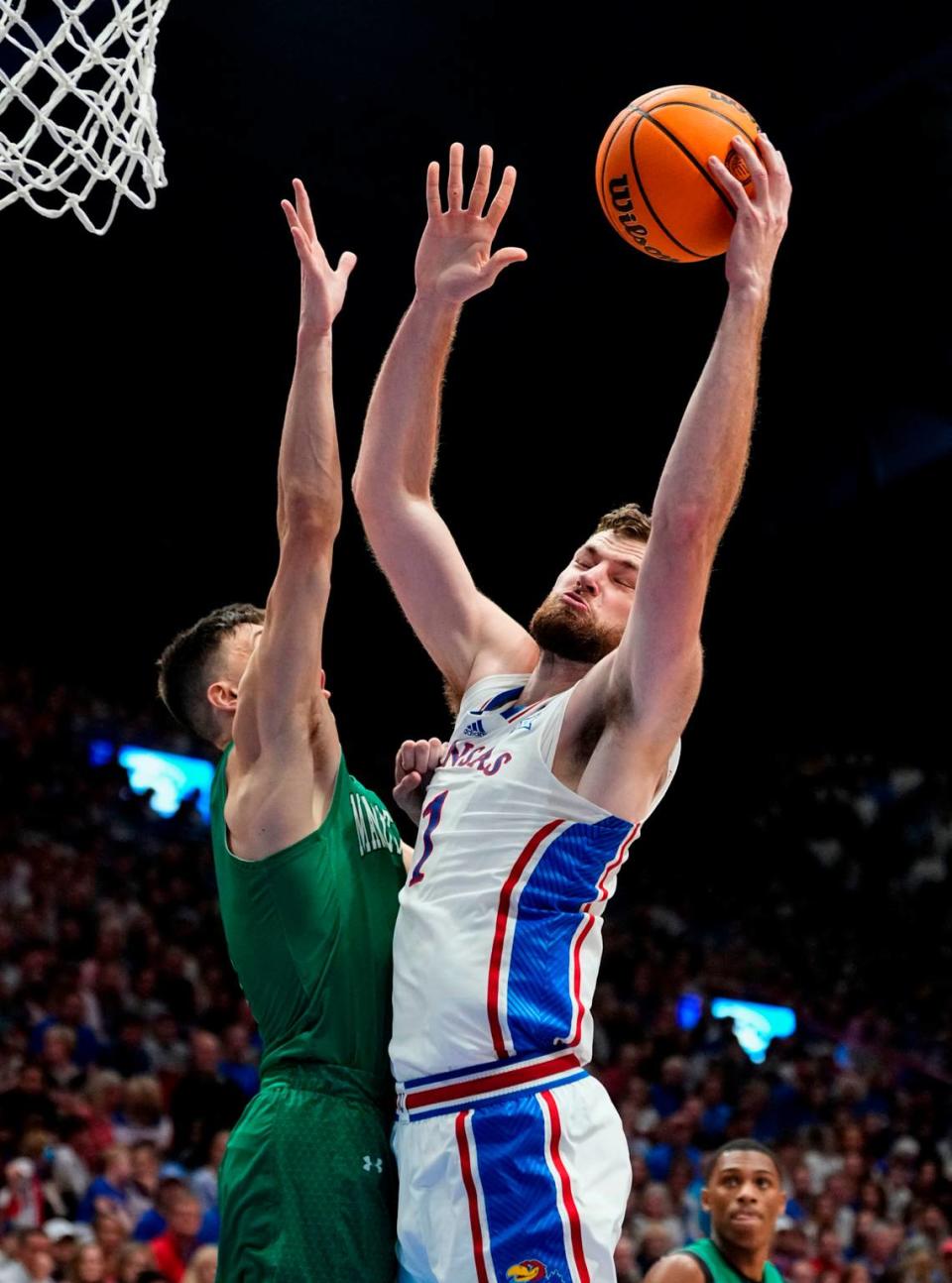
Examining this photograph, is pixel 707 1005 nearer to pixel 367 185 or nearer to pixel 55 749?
pixel 55 749

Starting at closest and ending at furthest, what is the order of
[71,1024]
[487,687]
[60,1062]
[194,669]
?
[487,687] < [194,669] < [60,1062] < [71,1024]

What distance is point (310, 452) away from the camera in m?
3.03

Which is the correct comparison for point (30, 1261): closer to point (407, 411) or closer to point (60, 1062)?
point (60, 1062)

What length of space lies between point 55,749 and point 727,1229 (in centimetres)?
835

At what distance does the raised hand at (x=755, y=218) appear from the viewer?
2.68 metres

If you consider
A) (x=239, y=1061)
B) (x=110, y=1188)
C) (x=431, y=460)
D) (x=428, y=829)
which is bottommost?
(x=110, y=1188)

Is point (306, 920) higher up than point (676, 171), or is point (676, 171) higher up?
point (676, 171)

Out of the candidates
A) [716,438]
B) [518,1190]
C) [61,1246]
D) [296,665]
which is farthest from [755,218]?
[61,1246]

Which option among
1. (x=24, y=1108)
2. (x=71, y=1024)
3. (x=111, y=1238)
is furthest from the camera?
(x=71, y=1024)

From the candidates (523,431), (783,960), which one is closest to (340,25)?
(523,431)

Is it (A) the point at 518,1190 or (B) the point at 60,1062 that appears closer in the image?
(A) the point at 518,1190

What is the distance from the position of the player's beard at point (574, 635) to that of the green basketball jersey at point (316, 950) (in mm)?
530

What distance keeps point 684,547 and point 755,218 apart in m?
0.61

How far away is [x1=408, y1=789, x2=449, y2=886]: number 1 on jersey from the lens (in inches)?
113
